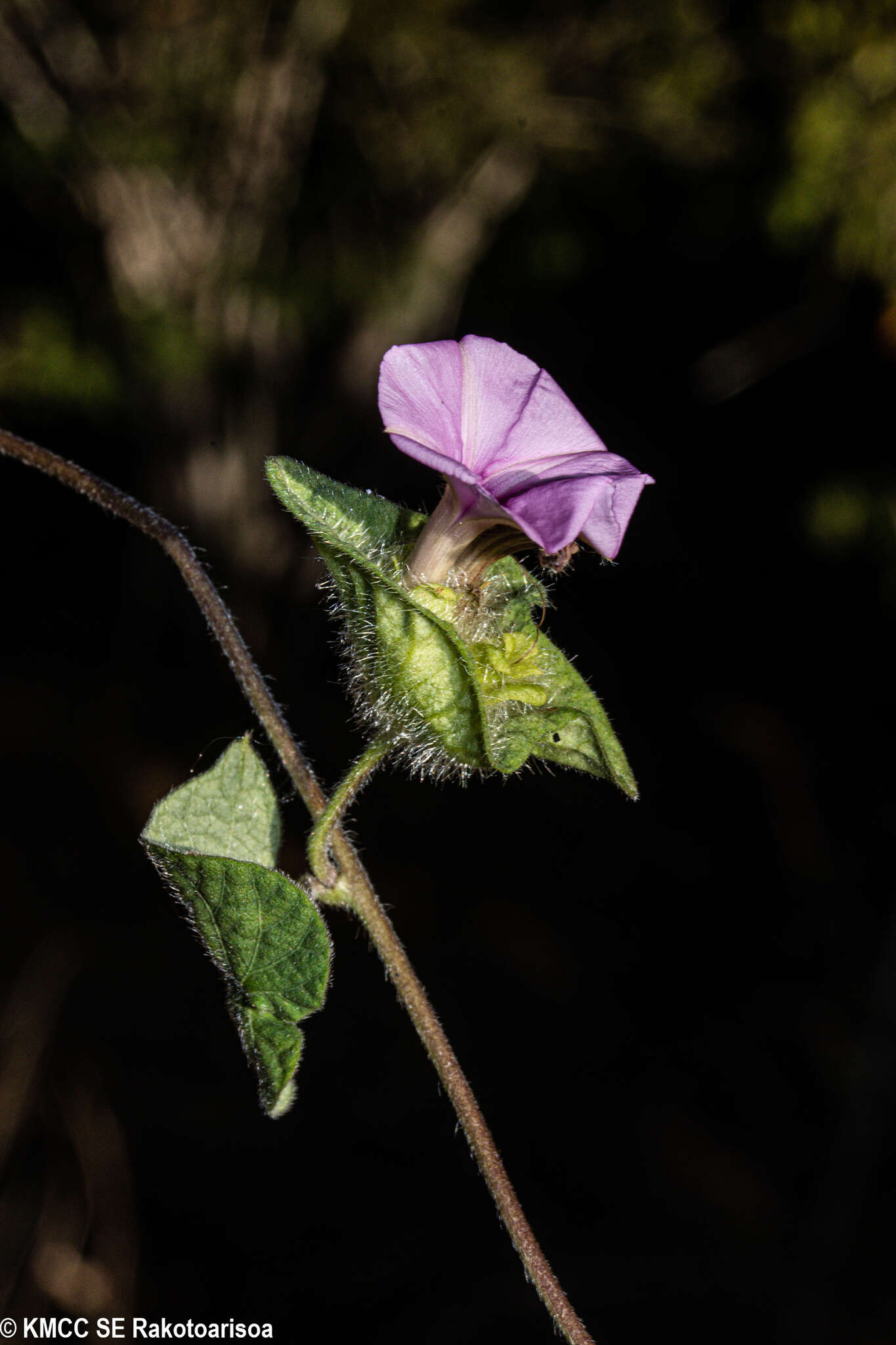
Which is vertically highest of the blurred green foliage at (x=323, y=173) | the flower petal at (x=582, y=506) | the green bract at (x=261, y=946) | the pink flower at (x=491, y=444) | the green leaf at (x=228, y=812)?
the blurred green foliage at (x=323, y=173)

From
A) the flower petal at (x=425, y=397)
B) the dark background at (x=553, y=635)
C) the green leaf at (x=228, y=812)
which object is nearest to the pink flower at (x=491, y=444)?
the flower petal at (x=425, y=397)

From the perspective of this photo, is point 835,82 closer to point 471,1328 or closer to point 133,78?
point 133,78

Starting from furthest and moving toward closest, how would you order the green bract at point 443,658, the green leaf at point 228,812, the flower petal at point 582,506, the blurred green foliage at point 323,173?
1. the blurred green foliage at point 323,173
2. the green leaf at point 228,812
3. the green bract at point 443,658
4. the flower petal at point 582,506

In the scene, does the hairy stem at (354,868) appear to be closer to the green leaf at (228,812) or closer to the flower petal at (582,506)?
the green leaf at (228,812)

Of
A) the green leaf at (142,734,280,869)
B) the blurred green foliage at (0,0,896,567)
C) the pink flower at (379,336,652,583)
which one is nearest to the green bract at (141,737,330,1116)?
the green leaf at (142,734,280,869)

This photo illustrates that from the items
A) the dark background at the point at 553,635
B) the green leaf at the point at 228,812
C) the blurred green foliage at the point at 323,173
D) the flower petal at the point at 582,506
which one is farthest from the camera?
the blurred green foliage at the point at 323,173

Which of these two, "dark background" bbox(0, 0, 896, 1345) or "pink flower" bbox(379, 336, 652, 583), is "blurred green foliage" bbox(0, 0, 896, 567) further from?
"pink flower" bbox(379, 336, 652, 583)

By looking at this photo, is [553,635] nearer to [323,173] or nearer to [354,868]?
[323,173]

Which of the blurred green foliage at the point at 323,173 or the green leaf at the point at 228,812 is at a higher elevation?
the blurred green foliage at the point at 323,173
